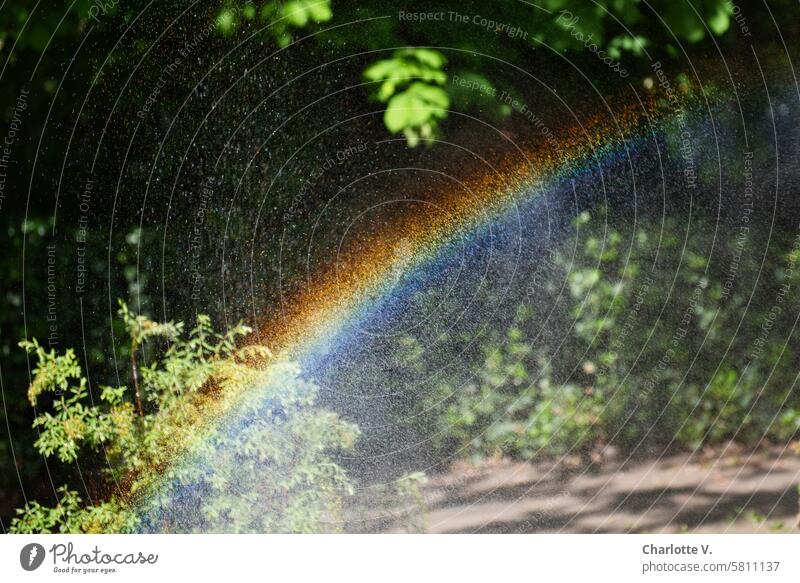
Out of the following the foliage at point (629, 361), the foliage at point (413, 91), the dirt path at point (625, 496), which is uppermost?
the foliage at point (413, 91)

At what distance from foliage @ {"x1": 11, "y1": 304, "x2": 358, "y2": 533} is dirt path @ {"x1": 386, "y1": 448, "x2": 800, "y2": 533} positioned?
0.28 m

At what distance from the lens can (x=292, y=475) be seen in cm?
203

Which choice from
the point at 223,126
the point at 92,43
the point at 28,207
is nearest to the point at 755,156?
the point at 223,126

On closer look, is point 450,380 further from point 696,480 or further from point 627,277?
point 696,480

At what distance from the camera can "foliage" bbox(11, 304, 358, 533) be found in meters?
2.01
